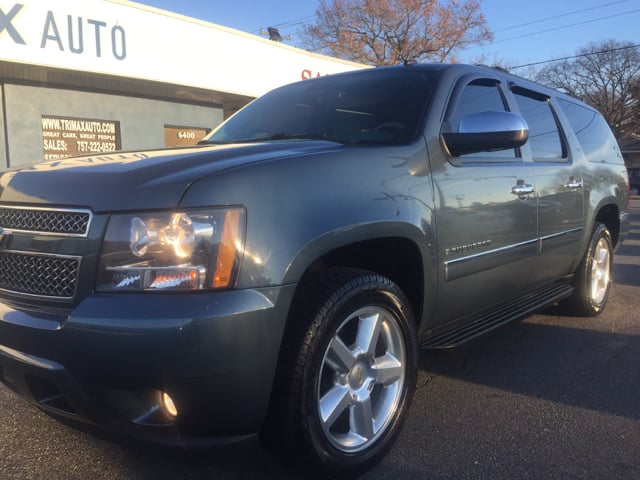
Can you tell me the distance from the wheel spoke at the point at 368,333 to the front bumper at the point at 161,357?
538 millimetres

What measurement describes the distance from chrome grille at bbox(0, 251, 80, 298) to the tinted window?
2.01m

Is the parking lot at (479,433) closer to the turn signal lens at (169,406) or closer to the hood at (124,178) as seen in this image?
the turn signal lens at (169,406)

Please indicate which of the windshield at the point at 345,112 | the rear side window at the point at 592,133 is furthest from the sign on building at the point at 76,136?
the rear side window at the point at 592,133

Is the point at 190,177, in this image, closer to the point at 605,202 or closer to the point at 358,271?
the point at 358,271

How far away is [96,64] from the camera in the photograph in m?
9.95

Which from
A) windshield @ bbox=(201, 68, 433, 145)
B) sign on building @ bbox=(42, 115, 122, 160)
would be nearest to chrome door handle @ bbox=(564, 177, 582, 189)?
windshield @ bbox=(201, 68, 433, 145)

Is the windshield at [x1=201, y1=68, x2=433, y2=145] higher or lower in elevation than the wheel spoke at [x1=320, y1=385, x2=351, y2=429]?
higher

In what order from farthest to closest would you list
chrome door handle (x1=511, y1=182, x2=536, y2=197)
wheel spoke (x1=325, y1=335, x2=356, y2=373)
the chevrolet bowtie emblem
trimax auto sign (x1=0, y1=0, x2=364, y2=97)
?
trimax auto sign (x1=0, y1=0, x2=364, y2=97) < chrome door handle (x1=511, y1=182, x2=536, y2=197) < wheel spoke (x1=325, y1=335, x2=356, y2=373) < the chevrolet bowtie emblem

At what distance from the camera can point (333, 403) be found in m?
2.30

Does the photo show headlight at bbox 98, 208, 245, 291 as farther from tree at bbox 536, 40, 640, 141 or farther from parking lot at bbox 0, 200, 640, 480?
tree at bbox 536, 40, 640, 141

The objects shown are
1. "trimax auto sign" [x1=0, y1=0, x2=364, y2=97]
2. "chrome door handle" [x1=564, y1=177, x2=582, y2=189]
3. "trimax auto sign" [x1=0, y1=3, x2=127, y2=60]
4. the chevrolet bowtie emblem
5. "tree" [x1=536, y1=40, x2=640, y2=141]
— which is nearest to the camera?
the chevrolet bowtie emblem

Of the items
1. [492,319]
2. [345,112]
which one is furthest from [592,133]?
[345,112]

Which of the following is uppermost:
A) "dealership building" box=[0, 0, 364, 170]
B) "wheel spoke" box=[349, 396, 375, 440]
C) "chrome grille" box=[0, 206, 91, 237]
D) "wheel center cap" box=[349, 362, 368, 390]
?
"dealership building" box=[0, 0, 364, 170]

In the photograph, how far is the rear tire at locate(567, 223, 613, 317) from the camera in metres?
4.63
